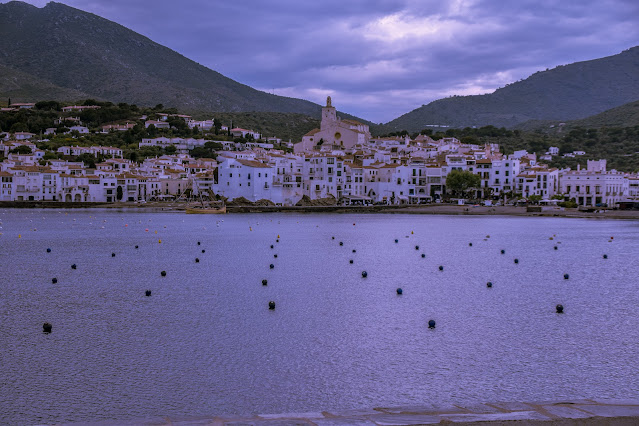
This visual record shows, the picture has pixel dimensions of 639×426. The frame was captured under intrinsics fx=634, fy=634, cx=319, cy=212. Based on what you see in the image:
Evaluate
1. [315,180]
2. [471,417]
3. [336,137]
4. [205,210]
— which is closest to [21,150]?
[205,210]

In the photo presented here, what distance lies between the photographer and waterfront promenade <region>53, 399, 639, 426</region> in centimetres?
808

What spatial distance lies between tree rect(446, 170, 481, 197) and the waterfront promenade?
314ft

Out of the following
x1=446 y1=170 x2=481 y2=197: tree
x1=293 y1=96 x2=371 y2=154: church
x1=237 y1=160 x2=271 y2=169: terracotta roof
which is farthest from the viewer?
x1=293 y1=96 x2=371 y2=154: church

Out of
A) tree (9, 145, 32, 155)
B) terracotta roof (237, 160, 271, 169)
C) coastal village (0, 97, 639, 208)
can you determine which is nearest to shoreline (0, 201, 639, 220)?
coastal village (0, 97, 639, 208)

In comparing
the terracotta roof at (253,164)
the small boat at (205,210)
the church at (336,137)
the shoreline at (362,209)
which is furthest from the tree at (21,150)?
the church at (336,137)

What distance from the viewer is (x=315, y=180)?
357 feet

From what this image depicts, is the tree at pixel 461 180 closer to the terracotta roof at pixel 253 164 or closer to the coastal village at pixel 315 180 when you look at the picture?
the coastal village at pixel 315 180

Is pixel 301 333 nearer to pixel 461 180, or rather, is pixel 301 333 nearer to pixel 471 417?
pixel 471 417

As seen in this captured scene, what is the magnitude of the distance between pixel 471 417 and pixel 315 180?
331ft

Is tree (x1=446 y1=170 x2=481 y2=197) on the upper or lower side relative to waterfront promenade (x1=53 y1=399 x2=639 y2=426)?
upper

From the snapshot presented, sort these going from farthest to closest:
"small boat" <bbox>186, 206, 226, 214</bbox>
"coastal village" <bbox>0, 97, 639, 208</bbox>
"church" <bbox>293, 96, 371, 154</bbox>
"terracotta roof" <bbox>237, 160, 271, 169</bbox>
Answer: "church" <bbox>293, 96, 371, 154</bbox>, "coastal village" <bbox>0, 97, 639, 208</bbox>, "terracotta roof" <bbox>237, 160, 271, 169</bbox>, "small boat" <bbox>186, 206, 226, 214</bbox>

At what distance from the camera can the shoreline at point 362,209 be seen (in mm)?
87938

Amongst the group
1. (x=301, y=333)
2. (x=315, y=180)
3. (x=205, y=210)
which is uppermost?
(x=315, y=180)

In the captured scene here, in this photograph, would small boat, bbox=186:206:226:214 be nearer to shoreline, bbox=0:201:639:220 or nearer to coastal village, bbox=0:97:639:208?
shoreline, bbox=0:201:639:220
